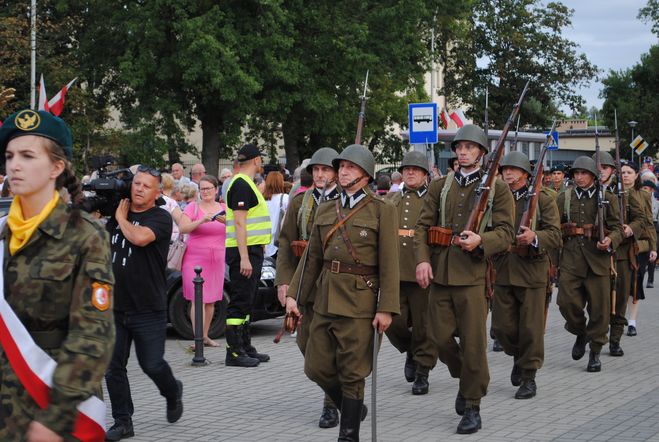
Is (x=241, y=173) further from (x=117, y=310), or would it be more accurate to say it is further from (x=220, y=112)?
(x=220, y=112)

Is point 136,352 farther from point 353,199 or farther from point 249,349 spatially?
point 249,349

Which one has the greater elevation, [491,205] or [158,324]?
[491,205]

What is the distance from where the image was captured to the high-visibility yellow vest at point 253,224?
1116cm

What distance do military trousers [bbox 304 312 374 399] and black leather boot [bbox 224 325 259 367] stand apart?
3.77m

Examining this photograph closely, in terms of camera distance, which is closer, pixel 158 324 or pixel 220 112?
pixel 158 324

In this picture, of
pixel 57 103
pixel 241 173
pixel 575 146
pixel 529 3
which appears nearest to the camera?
pixel 241 173

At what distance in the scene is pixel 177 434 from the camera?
805 cm

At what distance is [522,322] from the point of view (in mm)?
9680

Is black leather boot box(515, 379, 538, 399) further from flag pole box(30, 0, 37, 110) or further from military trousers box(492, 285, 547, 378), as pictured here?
flag pole box(30, 0, 37, 110)

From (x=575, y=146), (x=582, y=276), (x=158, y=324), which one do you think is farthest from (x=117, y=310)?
(x=575, y=146)

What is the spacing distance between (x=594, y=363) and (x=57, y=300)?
802 centimetres

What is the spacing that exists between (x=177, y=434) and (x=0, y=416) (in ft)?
14.0

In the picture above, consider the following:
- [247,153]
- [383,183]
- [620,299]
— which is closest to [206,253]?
[247,153]

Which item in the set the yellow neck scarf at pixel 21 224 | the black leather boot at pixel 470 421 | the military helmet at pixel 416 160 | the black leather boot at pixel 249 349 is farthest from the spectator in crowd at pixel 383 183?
the yellow neck scarf at pixel 21 224
